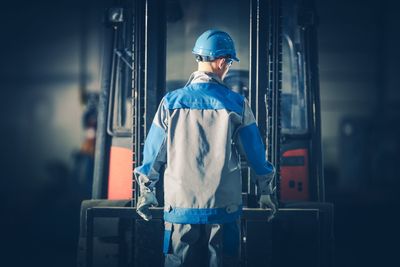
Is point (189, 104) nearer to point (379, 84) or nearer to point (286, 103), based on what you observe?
point (286, 103)

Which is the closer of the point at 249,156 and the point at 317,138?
the point at 249,156

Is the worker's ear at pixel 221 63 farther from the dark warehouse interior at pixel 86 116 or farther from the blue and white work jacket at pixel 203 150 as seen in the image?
the dark warehouse interior at pixel 86 116

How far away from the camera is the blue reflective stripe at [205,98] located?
2510 mm

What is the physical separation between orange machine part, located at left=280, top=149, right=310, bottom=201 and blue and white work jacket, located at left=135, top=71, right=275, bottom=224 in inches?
37.4

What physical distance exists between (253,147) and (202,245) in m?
0.62

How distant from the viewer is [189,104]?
253cm

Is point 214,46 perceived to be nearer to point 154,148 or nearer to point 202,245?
point 154,148

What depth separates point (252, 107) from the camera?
3.16m

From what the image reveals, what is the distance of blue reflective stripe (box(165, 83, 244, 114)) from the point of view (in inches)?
98.8

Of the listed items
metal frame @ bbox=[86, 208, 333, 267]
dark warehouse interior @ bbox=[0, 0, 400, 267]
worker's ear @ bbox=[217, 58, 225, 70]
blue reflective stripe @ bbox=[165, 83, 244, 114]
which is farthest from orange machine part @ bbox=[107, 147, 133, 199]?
dark warehouse interior @ bbox=[0, 0, 400, 267]

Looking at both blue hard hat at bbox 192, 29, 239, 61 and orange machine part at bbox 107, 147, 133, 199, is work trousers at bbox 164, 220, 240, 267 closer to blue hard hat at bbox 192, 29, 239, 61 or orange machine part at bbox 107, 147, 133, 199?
blue hard hat at bbox 192, 29, 239, 61

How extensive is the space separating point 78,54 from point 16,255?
1328cm

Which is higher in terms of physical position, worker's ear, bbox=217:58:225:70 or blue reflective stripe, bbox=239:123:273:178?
worker's ear, bbox=217:58:225:70

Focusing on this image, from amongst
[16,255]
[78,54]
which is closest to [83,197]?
[16,255]
